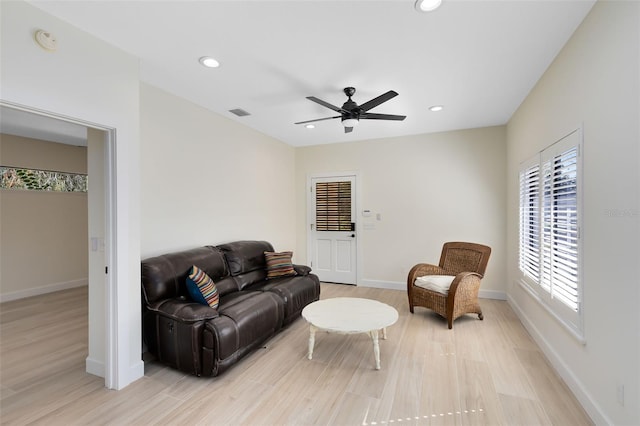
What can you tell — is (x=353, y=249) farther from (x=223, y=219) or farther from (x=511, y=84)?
(x=511, y=84)

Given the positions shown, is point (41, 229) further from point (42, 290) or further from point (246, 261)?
point (246, 261)

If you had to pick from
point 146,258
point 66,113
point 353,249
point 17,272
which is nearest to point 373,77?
point 66,113

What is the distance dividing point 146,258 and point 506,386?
135 inches

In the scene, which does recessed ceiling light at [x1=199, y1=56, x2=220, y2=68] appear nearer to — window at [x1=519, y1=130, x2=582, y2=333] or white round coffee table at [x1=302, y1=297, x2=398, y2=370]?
white round coffee table at [x1=302, y1=297, x2=398, y2=370]

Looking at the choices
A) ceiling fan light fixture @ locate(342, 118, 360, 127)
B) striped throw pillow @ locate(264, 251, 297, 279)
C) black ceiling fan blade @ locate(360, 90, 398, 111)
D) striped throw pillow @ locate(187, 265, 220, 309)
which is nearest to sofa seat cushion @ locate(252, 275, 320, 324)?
striped throw pillow @ locate(264, 251, 297, 279)

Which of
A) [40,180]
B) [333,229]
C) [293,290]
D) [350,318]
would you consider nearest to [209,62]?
Answer: [293,290]

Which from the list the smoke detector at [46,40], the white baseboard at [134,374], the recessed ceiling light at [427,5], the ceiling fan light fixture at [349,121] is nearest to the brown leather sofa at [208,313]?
the white baseboard at [134,374]

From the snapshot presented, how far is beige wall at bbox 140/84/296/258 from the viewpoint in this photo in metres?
3.04

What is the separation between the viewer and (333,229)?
5.70 meters

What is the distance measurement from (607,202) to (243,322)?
2807 millimetres

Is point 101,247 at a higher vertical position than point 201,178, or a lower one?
lower

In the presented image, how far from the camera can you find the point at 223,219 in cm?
405

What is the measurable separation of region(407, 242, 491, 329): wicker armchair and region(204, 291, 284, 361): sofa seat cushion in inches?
73.9

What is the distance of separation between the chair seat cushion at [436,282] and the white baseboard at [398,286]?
126 centimetres
